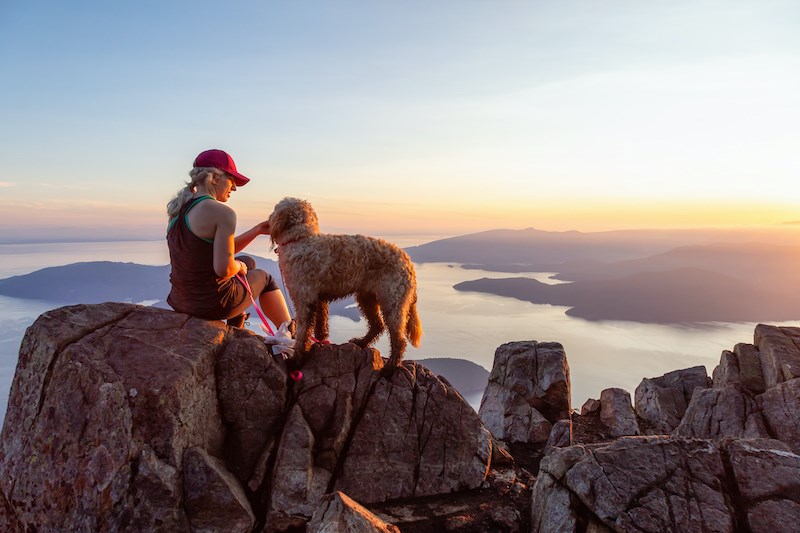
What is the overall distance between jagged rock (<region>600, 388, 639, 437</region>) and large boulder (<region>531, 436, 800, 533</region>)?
6981 millimetres

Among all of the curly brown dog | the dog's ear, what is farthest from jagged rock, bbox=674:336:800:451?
the dog's ear

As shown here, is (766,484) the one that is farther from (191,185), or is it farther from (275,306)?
(191,185)

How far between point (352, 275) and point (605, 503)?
4.44 m

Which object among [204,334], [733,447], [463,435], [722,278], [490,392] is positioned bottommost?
[722,278]

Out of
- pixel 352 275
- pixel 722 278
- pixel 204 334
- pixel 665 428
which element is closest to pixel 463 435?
pixel 352 275

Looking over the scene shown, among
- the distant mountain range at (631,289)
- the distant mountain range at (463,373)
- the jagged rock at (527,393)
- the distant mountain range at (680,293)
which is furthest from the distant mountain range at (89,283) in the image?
the jagged rock at (527,393)

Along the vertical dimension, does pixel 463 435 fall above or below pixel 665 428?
above

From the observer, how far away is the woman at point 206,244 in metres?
5.66

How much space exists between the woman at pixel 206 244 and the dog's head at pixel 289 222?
260 mm

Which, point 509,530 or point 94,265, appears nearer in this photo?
point 509,530

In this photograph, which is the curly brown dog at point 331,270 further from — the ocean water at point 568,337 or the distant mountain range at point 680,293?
the distant mountain range at point 680,293

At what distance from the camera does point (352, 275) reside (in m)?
6.40

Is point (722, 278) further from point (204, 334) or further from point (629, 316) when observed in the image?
point (204, 334)

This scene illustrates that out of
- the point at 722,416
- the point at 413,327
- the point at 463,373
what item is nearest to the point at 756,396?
the point at 722,416
